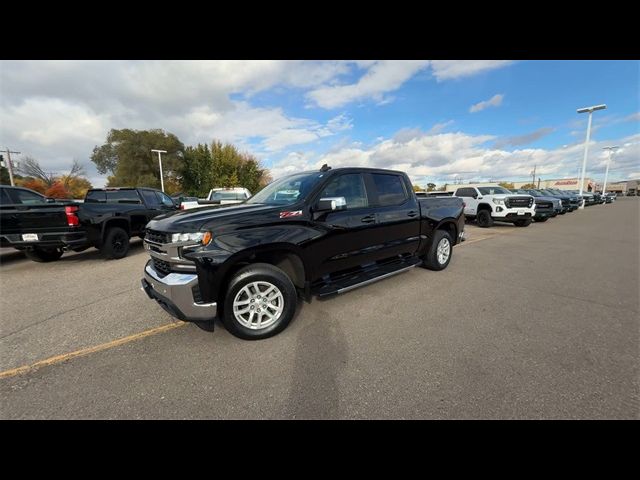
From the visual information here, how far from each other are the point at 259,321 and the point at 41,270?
607 cm

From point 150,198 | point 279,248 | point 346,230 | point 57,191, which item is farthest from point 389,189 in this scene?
point 57,191

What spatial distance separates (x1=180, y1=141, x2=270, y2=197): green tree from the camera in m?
35.7

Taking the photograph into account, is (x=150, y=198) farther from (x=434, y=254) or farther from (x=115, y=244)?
(x=434, y=254)

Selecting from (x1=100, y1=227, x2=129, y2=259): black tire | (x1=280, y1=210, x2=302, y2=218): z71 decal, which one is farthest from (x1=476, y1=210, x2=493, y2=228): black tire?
(x1=100, y1=227, x2=129, y2=259): black tire

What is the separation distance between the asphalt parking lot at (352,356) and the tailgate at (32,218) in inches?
61.6

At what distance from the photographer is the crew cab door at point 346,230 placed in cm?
351

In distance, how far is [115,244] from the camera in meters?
6.86

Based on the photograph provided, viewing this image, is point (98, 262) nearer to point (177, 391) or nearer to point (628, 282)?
point (177, 391)

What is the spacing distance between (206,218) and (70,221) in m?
5.12

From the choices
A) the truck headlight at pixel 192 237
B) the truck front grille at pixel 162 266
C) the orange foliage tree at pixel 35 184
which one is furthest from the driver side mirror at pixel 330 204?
the orange foliage tree at pixel 35 184

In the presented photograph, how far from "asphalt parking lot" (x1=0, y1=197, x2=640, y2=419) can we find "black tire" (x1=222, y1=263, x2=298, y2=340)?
138 mm

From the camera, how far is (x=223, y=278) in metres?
2.85

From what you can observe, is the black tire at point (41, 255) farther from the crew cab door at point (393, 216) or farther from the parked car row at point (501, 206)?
the parked car row at point (501, 206)
